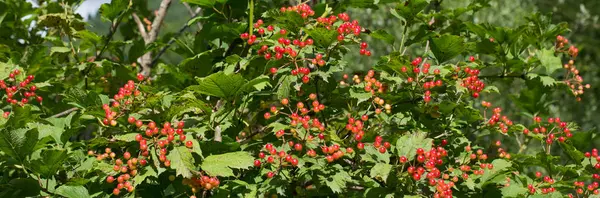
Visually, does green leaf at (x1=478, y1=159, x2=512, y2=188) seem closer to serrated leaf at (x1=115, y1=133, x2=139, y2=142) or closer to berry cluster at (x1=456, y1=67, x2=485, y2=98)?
berry cluster at (x1=456, y1=67, x2=485, y2=98)

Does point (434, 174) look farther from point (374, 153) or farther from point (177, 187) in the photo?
point (177, 187)

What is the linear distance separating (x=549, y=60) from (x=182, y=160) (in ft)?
7.65

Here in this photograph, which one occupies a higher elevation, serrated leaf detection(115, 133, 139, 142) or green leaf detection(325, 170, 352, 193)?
serrated leaf detection(115, 133, 139, 142)

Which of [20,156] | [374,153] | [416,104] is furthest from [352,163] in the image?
[20,156]

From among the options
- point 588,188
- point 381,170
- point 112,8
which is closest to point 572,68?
point 588,188

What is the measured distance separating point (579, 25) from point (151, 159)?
1489 cm

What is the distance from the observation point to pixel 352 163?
3090mm

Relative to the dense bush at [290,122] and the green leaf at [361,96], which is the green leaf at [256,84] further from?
the green leaf at [361,96]

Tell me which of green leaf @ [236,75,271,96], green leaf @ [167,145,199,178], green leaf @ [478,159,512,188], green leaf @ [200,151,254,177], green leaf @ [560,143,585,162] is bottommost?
green leaf @ [560,143,585,162]

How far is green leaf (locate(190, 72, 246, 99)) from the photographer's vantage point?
105 inches

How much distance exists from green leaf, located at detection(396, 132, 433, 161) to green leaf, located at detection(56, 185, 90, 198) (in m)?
1.47

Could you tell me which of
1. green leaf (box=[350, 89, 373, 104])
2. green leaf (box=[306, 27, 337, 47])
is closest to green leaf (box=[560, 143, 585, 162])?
green leaf (box=[350, 89, 373, 104])

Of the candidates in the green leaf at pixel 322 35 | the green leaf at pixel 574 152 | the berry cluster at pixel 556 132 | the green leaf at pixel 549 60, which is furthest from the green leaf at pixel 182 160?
the green leaf at pixel 549 60

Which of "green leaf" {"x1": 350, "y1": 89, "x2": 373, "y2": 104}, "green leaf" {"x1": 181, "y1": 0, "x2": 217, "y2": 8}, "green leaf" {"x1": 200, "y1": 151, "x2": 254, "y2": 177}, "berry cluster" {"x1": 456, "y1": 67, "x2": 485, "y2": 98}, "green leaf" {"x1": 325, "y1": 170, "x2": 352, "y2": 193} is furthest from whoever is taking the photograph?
"green leaf" {"x1": 181, "y1": 0, "x2": 217, "y2": 8}
